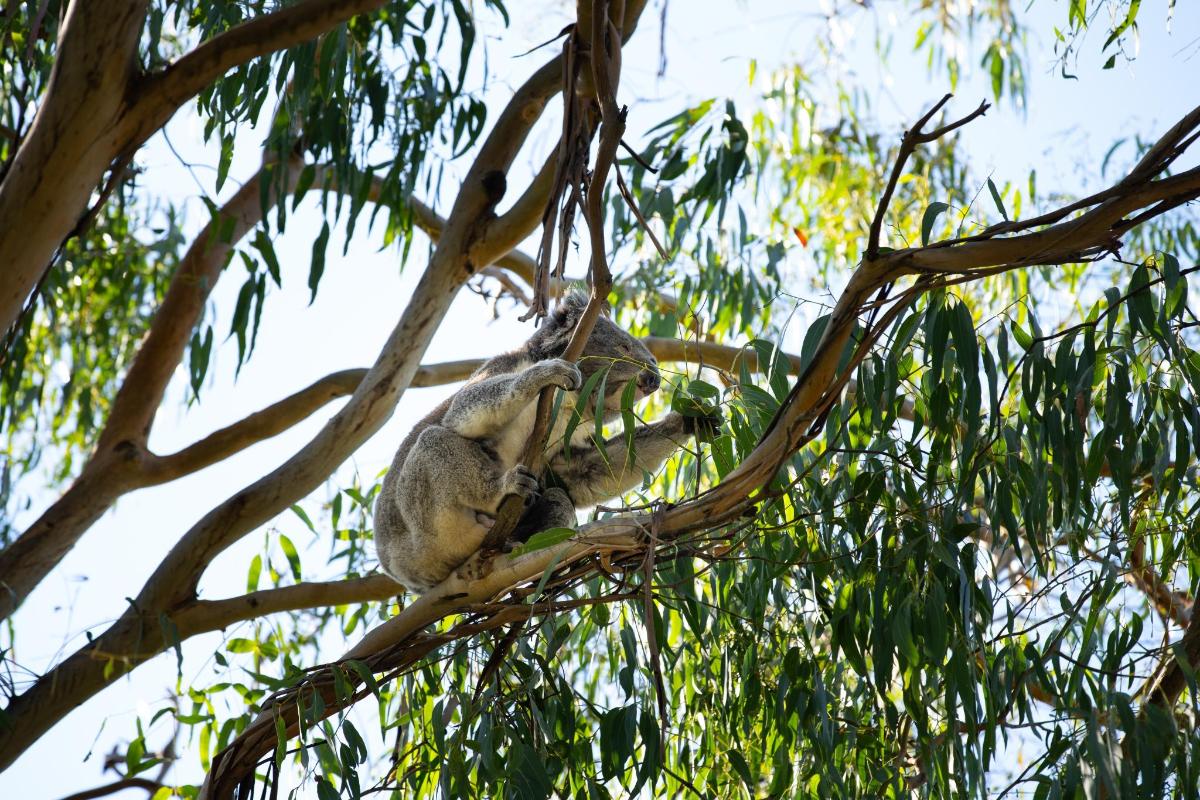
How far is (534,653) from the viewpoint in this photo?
117 inches

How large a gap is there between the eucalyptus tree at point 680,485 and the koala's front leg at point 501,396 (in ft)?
1.36

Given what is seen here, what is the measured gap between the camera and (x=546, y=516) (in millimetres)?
3732

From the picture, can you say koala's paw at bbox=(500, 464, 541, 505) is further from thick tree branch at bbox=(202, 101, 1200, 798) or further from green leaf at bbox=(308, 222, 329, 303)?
green leaf at bbox=(308, 222, 329, 303)

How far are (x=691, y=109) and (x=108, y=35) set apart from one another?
222 centimetres

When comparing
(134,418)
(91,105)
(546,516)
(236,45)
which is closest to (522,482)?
(546,516)

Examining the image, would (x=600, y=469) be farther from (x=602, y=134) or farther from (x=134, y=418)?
(x=134, y=418)

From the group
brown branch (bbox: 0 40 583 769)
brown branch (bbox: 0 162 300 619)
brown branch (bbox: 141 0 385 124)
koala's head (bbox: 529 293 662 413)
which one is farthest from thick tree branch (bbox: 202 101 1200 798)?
brown branch (bbox: 0 162 300 619)

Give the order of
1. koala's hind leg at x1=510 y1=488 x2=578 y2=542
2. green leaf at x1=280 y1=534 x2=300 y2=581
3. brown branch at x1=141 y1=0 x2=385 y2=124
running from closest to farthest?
brown branch at x1=141 y1=0 x2=385 y2=124 → koala's hind leg at x1=510 y1=488 x2=578 y2=542 → green leaf at x1=280 y1=534 x2=300 y2=581

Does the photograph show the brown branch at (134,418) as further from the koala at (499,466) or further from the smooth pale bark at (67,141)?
the koala at (499,466)

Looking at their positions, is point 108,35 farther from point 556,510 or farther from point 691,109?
point 691,109

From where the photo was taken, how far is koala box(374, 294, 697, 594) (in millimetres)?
3580

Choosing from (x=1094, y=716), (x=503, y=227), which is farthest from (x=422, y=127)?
(x=1094, y=716)

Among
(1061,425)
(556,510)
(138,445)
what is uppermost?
(138,445)

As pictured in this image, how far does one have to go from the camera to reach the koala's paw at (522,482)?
3.31 m
